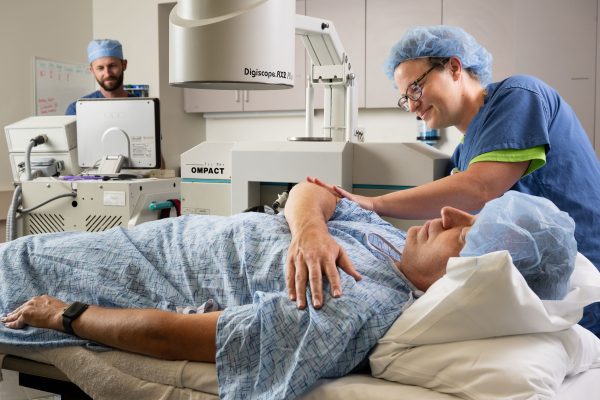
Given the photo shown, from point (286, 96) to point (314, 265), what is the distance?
10.1ft

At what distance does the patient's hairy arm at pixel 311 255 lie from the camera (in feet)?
3.61

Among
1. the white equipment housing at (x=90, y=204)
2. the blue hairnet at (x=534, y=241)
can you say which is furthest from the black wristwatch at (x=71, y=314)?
the white equipment housing at (x=90, y=204)

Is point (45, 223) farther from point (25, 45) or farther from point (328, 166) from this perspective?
point (25, 45)

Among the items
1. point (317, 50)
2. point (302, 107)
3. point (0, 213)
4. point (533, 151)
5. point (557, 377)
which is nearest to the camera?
point (557, 377)

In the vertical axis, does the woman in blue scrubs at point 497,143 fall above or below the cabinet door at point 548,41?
below

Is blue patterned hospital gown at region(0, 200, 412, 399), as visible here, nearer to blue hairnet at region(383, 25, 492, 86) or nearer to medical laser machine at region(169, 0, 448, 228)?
medical laser machine at region(169, 0, 448, 228)

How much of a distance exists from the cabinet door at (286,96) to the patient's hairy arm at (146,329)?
2884 mm

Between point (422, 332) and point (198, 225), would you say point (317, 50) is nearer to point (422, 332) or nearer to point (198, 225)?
point (198, 225)

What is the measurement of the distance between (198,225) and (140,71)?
10.4ft

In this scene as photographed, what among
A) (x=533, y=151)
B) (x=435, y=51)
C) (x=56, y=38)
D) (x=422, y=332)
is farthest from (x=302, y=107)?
(x=422, y=332)

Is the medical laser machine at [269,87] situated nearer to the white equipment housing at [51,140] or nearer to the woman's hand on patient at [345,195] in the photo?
the woman's hand on patient at [345,195]

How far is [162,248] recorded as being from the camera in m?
1.41

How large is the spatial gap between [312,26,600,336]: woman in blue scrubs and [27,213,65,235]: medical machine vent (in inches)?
49.0

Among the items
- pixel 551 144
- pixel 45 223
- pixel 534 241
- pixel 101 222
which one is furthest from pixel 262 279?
pixel 45 223
